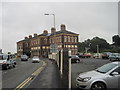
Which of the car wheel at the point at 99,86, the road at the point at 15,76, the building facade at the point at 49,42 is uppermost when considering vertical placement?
the building facade at the point at 49,42

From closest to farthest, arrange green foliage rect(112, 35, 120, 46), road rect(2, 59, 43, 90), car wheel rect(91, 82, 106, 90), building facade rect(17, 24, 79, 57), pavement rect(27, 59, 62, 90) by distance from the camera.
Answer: car wheel rect(91, 82, 106, 90) < pavement rect(27, 59, 62, 90) < road rect(2, 59, 43, 90) < building facade rect(17, 24, 79, 57) < green foliage rect(112, 35, 120, 46)

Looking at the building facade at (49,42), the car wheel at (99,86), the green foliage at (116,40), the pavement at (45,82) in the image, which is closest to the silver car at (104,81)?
the car wheel at (99,86)

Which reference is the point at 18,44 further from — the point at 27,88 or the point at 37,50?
the point at 27,88

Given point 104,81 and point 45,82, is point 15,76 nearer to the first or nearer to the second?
point 45,82

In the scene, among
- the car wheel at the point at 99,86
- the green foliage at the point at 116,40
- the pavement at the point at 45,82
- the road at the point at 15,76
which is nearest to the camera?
the car wheel at the point at 99,86

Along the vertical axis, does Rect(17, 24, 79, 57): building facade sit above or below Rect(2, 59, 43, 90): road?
above

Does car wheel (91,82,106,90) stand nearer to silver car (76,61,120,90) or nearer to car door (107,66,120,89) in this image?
silver car (76,61,120,90)

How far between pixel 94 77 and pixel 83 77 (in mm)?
609

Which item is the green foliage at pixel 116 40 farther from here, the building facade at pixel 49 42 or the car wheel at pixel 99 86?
the car wheel at pixel 99 86

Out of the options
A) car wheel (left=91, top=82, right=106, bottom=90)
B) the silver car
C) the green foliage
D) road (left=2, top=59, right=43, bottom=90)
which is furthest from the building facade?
car wheel (left=91, top=82, right=106, bottom=90)

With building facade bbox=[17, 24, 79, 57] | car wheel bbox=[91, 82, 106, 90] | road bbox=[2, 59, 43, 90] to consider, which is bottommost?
road bbox=[2, 59, 43, 90]

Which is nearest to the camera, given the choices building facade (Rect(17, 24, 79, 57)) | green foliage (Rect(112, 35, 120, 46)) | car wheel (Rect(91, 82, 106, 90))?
car wheel (Rect(91, 82, 106, 90))

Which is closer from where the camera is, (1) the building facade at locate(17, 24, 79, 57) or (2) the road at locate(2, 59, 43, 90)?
(2) the road at locate(2, 59, 43, 90)

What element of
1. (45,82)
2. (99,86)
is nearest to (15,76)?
(45,82)
